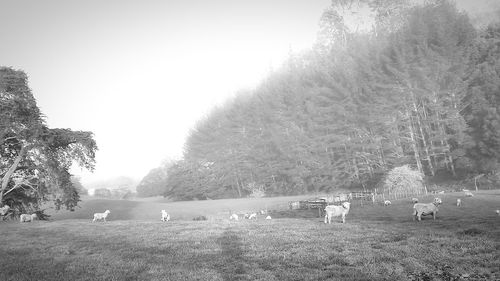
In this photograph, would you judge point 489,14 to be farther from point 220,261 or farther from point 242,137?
point 220,261

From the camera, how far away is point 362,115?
196ft

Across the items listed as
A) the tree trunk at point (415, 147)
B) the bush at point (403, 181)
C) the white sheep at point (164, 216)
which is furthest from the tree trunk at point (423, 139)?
the white sheep at point (164, 216)

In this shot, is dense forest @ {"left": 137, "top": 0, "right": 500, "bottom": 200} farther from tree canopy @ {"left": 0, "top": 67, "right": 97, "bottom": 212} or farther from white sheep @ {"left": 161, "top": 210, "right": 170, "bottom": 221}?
tree canopy @ {"left": 0, "top": 67, "right": 97, "bottom": 212}

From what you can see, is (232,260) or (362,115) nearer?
(232,260)

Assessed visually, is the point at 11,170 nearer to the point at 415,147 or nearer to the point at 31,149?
the point at 31,149

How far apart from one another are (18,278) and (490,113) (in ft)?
181

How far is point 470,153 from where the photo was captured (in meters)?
47.8

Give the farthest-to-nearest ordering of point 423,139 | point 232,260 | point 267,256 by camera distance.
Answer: point 423,139, point 267,256, point 232,260

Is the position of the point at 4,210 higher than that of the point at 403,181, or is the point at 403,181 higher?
the point at 4,210

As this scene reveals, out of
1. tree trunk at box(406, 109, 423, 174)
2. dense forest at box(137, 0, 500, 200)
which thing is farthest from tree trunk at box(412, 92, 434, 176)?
tree trunk at box(406, 109, 423, 174)

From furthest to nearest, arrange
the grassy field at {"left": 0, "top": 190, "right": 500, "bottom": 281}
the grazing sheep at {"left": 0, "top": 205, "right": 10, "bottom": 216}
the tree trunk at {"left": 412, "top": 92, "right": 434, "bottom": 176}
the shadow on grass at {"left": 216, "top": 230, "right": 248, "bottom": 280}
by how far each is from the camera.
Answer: the tree trunk at {"left": 412, "top": 92, "right": 434, "bottom": 176} < the grazing sheep at {"left": 0, "top": 205, "right": 10, "bottom": 216} < the shadow on grass at {"left": 216, "top": 230, "right": 248, "bottom": 280} < the grassy field at {"left": 0, "top": 190, "right": 500, "bottom": 281}

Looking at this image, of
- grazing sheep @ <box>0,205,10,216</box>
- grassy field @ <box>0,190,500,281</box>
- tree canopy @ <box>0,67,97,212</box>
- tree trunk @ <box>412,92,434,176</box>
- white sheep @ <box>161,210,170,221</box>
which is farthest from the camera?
tree trunk @ <box>412,92,434,176</box>

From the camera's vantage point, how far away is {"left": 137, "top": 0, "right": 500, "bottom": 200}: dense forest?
5097cm

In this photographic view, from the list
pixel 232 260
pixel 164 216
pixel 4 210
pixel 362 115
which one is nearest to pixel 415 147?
pixel 362 115
